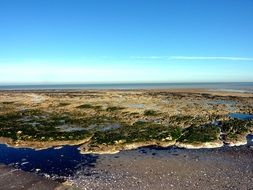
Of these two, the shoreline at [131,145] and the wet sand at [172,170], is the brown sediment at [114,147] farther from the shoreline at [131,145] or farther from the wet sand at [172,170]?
the wet sand at [172,170]

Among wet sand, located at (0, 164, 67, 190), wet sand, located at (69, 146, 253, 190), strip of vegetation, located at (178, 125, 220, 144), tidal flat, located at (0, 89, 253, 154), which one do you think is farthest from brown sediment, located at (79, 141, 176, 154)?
wet sand, located at (0, 164, 67, 190)

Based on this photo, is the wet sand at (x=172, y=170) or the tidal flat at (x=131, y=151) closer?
the wet sand at (x=172, y=170)

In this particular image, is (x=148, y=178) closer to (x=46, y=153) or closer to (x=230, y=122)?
(x=46, y=153)

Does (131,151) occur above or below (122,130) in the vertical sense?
below

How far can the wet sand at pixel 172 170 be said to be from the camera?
779 inches

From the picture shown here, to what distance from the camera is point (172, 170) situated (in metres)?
22.5

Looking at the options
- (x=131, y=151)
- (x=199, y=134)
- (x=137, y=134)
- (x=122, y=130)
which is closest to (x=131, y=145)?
(x=131, y=151)

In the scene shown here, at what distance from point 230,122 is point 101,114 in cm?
1828

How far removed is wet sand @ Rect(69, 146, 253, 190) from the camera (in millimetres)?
19797

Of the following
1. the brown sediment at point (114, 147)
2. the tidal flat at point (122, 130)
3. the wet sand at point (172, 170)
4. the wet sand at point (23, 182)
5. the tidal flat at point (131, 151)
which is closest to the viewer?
the wet sand at point (23, 182)

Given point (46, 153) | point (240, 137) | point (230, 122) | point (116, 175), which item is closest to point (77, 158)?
point (46, 153)

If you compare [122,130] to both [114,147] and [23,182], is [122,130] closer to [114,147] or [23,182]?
[114,147]

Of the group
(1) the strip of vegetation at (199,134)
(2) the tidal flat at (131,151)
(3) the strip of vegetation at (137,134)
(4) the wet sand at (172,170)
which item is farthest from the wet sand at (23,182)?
(1) the strip of vegetation at (199,134)

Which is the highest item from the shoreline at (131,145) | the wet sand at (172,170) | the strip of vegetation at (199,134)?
the strip of vegetation at (199,134)
